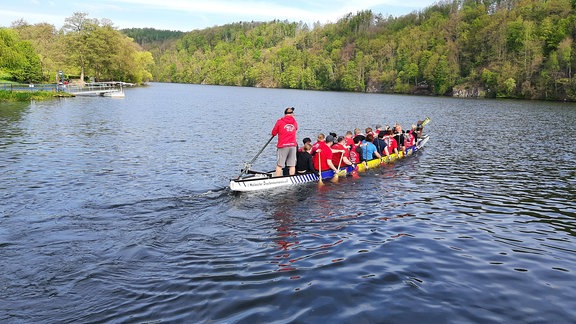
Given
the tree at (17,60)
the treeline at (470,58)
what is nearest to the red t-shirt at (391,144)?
the tree at (17,60)

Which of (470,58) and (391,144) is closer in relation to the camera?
(391,144)

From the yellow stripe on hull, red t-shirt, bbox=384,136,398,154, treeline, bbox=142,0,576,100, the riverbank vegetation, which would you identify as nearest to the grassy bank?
the riverbank vegetation

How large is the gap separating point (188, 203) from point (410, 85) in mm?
146886

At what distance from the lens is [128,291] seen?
8234 millimetres

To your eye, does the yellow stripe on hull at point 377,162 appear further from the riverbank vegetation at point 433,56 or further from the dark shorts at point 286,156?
the riverbank vegetation at point 433,56

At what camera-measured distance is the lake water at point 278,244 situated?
7.91m

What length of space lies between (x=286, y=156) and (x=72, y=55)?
292 ft

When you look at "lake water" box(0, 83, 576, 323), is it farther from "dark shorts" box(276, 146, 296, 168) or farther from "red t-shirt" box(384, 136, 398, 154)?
"red t-shirt" box(384, 136, 398, 154)

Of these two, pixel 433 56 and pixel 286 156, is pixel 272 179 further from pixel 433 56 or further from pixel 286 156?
pixel 433 56

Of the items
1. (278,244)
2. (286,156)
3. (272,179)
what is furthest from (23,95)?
(278,244)

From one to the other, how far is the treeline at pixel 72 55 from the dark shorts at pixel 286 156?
7067 centimetres

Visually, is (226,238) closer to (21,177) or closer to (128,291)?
(128,291)

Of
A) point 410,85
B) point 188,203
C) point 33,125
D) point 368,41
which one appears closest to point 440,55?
point 410,85

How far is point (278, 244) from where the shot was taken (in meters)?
11.1
